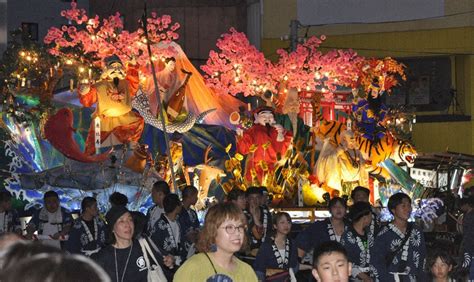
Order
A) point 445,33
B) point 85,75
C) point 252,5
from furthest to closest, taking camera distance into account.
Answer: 1. point 252,5
2. point 445,33
3. point 85,75

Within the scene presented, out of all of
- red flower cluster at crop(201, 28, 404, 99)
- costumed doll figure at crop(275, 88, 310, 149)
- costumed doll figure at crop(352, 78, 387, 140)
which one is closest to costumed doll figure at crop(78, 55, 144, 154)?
costumed doll figure at crop(275, 88, 310, 149)

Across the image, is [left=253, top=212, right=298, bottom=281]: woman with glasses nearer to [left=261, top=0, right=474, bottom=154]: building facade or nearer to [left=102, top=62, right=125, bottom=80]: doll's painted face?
[left=102, top=62, right=125, bottom=80]: doll's painted face

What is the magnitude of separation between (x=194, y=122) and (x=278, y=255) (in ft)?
44.1

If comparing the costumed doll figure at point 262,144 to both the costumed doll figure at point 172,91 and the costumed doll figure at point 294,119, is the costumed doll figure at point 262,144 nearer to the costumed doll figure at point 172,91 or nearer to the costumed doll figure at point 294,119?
the costumed doll figure at point 294,119

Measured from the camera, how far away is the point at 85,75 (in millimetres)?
23141

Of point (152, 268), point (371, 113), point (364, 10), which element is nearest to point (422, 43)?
point (364, 10)

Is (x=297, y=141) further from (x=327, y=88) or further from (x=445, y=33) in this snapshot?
(x=445, y=33)

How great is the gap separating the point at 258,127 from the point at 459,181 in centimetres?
524

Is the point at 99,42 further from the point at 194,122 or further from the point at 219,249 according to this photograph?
the point at 219,249

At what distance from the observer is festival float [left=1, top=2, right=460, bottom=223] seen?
2238 cm

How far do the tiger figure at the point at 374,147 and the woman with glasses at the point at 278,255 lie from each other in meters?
12.6

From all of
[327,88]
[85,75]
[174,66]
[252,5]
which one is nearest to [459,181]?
[327,88]

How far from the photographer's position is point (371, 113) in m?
25.2

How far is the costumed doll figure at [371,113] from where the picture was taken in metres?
25.1
